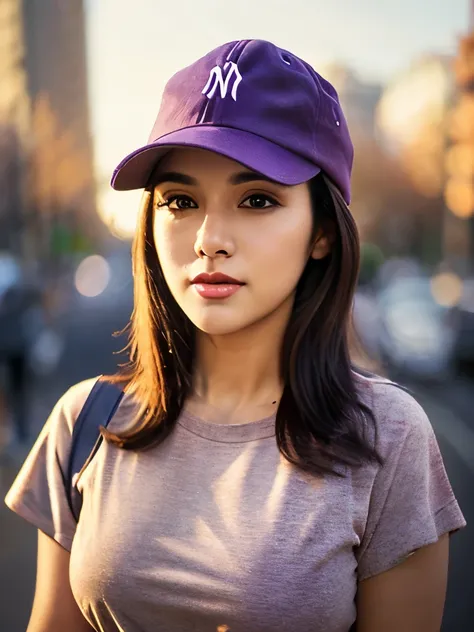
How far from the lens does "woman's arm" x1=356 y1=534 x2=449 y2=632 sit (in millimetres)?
1393

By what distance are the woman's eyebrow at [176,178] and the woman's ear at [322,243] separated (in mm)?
307

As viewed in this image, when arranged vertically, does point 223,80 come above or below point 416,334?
above

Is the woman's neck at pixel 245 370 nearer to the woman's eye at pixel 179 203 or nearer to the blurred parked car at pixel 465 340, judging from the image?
the woman's eye at pixel 179 203

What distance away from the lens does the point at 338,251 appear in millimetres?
1538

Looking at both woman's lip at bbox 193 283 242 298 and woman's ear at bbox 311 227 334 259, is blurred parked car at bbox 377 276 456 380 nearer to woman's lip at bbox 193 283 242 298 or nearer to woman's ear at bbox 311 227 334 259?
woman's ear at bbox 311 227 334 259

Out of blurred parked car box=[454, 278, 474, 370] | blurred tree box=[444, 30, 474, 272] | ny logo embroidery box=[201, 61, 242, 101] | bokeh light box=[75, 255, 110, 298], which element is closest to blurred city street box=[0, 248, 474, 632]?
blurred parked car box=[454, 278, 474, 370]

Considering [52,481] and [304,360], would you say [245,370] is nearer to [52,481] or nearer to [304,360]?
[304,360]

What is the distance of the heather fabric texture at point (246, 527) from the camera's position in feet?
4.37

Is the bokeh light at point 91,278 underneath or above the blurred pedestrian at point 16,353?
above

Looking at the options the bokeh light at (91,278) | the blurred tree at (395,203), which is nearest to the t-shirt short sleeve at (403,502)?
the bokeh light at (91,278)

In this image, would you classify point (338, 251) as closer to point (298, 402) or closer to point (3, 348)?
point (298, 402)

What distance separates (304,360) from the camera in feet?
5.07

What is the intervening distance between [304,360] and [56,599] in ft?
2.63

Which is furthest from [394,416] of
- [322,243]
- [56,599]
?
[56,599]
